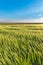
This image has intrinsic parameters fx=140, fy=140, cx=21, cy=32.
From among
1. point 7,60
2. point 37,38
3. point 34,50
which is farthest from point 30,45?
point 7,60

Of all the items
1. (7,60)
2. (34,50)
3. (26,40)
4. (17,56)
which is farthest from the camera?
(26,40)

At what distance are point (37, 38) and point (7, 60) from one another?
19.9 ft

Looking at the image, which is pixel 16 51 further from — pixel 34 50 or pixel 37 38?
pixel 37 38

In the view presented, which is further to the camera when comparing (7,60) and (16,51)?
(16,51)

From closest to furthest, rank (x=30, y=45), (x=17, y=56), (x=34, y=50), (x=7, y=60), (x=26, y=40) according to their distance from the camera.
A: (x=7, y=60) < (x=17, y=56) < (x=34, y=50) < (x=30, y=45) < (x=26, y=40)

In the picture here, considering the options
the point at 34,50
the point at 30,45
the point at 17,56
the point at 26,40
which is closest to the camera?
the point at 17,56

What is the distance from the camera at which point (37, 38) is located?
16.8 m

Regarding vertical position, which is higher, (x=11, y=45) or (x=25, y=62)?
(x=11, y=45)

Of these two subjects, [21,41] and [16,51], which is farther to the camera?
[21,41]

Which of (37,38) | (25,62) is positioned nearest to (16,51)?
(25,62)

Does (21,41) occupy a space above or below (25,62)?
→ above

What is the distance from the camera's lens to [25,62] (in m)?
12.3

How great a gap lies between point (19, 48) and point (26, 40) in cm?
225

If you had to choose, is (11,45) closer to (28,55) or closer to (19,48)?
(19,48)
